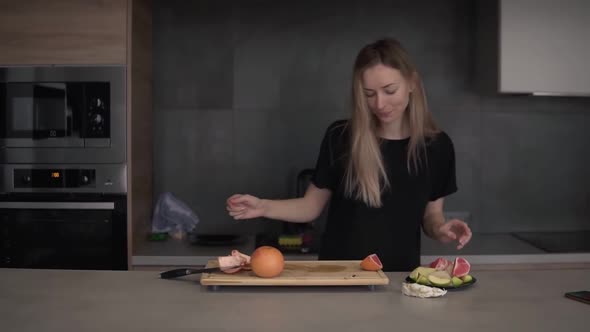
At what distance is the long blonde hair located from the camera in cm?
192

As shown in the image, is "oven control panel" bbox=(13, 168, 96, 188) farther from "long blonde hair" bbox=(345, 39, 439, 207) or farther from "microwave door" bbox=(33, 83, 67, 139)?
"long blonde hair" bbox=(345, 39, 439, 207)

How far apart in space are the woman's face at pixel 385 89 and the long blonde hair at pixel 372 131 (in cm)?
2

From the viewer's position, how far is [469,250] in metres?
2.73

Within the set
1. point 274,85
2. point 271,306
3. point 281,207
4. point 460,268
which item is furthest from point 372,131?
point 274,85

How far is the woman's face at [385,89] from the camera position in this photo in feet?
6.17

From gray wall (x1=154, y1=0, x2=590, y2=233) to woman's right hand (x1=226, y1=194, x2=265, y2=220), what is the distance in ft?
4.50

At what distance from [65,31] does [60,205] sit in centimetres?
75

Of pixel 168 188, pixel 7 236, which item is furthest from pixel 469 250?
pixel 7 236

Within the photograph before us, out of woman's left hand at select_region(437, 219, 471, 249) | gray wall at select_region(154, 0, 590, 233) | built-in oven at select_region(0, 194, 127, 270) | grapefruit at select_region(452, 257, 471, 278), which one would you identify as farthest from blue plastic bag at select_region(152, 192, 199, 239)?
grapefruit at select_region(452, 257, 471, 278)

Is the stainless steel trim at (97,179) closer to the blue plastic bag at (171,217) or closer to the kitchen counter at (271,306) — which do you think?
the blue plastic bag at (171,217)

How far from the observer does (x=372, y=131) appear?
2.00 m

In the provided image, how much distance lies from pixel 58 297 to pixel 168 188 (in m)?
1.78

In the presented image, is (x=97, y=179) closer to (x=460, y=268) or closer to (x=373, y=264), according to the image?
(x=373, y=264)

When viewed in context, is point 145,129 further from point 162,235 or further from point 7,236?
point 7,236
